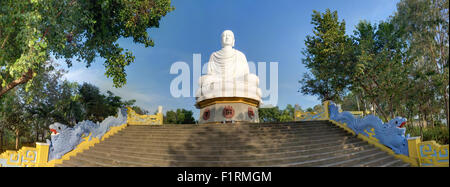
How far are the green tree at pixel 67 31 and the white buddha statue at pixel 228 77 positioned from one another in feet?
13.1

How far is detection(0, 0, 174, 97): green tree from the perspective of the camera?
21.3 ft

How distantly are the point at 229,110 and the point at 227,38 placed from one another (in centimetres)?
553

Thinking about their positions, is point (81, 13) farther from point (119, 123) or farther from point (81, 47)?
point (119, 123)

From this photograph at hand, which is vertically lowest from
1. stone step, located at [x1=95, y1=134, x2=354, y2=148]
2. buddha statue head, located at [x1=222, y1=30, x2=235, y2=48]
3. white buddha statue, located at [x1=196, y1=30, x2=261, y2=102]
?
stone step, located at [x1=95, y1=134, x2=354, y2=148]

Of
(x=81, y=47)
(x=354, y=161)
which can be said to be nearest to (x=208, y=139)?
(x=354, y=161)

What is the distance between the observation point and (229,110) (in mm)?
11695

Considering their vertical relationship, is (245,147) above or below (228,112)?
below

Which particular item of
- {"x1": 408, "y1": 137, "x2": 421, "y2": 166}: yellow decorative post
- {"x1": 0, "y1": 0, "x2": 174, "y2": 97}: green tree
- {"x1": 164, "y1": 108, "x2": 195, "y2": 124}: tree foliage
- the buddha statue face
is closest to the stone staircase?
{"x1": 408, "y1": 137, "x2": 421, "y2": 166}: yellow decorative post

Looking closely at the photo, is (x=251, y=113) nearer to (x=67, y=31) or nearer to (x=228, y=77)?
(x=228, y=77)

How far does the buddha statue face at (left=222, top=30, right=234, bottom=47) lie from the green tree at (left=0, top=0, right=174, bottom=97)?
5.38 meters

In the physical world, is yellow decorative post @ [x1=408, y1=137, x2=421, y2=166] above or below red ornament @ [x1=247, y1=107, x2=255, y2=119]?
below

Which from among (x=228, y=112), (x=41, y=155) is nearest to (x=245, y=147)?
(x=228, y=112)

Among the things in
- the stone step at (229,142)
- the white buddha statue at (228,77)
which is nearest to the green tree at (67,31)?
the stone step at (229,142)

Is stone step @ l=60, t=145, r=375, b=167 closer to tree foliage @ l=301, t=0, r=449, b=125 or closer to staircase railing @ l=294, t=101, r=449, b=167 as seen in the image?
staircase railing @ l=294, t=101, r=449, b=167
